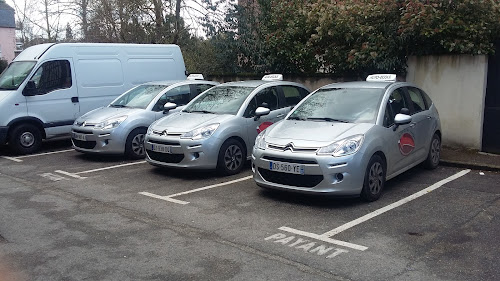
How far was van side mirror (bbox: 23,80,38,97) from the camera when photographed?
10.9m

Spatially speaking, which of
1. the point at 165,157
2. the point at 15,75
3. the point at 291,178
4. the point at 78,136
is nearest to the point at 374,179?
the point at 291,178

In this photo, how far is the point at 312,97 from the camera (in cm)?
812

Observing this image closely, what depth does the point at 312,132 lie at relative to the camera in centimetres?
682

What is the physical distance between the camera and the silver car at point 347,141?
636 cm

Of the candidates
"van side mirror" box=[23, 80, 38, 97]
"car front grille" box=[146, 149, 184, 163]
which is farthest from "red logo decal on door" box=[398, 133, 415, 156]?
"van side mirror" box=[23, 80, 38, 97]

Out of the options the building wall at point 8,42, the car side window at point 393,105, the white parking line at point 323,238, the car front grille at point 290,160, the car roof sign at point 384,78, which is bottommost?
the white parking line at point 323,238

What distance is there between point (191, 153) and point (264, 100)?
6.27 feet

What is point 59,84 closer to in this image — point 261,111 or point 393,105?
point 261,111

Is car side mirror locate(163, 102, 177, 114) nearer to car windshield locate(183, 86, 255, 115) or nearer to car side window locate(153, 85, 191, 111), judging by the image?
car side window locate(153, 85, 191, 111)

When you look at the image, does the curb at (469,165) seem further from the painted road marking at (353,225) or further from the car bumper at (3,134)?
the car bumper at (3,134)

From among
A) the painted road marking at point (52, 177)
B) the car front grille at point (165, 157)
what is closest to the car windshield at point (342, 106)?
the car front grille at point (165, 157)

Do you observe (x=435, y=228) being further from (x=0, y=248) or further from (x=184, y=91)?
(x=184, y=91)

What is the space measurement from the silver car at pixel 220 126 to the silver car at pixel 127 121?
1.09m

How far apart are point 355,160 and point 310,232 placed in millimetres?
1271
